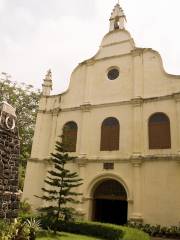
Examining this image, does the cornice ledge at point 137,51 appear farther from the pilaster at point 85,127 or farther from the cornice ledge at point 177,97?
the pilaster at point 85,127

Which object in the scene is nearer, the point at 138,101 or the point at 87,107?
the point at 138,101

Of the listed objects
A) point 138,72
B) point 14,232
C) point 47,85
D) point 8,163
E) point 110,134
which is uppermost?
point 47,85

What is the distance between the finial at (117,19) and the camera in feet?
73.0

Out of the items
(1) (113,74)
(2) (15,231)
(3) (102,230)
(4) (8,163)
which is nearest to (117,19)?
(1) (113,74)

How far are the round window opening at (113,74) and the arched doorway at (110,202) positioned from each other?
25.9 feet

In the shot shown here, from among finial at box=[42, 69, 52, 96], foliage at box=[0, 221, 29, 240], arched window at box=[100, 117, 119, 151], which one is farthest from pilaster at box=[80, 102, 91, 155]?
foliage at box=[0, 221, 29, 240]

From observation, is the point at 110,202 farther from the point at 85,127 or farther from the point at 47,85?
the point at 47,85

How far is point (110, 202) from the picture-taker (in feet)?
61.9

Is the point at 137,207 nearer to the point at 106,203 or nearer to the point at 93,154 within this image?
the point at 106,203

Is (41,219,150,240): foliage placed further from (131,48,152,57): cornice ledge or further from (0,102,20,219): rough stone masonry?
(131,48,152,57): cornice ledge

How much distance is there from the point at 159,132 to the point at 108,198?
18.4 feet

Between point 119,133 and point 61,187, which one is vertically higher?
point 119,133

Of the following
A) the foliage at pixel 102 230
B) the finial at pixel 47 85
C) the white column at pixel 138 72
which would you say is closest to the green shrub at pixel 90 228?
the foliage at pixel 102 230

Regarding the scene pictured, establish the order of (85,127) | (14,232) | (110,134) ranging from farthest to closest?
(85,127) < (110,134) < (14,232)
